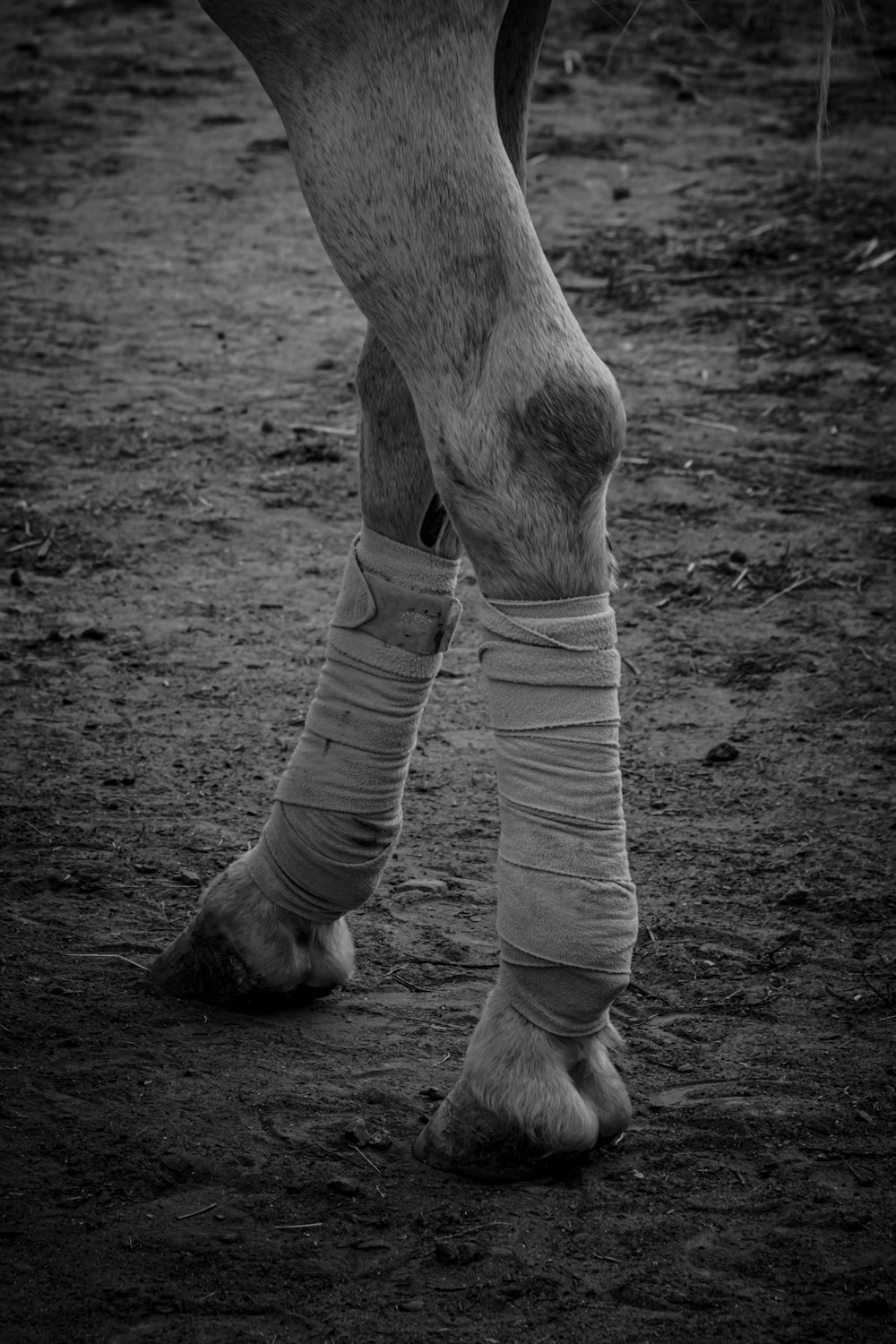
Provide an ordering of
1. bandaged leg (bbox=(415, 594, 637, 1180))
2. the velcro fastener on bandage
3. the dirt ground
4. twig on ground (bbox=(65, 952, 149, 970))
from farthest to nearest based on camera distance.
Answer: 1. twig on ground (bbox=(65, 952, 149, 970))
2. the velcro fastener on bandage
3. bandaged leg (bbox=(415, 594, 637, 1180))
4. the dirt ground

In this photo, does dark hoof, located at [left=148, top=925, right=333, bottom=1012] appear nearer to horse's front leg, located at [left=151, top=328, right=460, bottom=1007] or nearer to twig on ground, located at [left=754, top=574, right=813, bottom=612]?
horse's front leg, located at [left=151, top=328, right=460, bottom=1007]

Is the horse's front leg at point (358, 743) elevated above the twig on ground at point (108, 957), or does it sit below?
above

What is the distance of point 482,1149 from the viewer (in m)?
1.61

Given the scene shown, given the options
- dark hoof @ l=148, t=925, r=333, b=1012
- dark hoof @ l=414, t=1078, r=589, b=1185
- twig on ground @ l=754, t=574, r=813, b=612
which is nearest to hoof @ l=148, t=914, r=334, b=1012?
dark hoof @ l=148, t=925, r=333, b=1012

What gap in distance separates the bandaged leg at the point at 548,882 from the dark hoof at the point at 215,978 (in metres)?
0.40

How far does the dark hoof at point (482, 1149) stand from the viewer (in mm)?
1604

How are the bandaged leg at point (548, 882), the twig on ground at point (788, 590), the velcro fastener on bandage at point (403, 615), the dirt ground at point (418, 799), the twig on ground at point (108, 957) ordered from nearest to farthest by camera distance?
the dirt ground at point (418, 799)
the bandaged leg at point (548, 882)
the velcro fastener on bandage at point (403, 615)
the twig on ground at point (108, 957)
the twig on ground at point (788, 590)

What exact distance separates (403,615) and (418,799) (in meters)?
0.79

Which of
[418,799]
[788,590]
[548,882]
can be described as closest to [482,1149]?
[548,882]

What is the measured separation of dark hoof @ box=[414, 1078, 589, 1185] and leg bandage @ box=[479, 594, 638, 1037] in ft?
0.45

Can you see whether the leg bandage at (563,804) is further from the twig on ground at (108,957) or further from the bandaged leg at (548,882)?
the twig on ground at (108,957)

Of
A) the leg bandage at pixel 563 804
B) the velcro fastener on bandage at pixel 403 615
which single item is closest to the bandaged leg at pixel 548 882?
the leg bandage at pixel 563 804

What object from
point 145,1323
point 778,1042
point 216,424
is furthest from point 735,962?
point 216,424

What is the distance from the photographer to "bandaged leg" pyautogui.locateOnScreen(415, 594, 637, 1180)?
1580 mm
